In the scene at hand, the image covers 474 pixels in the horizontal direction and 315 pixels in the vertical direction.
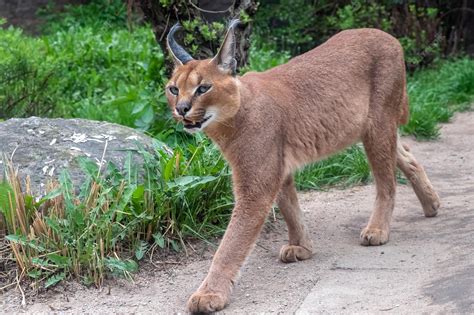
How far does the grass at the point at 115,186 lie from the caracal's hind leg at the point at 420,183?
1.01m

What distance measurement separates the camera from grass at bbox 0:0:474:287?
5301 millimetres

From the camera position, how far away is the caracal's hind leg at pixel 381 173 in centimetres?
589

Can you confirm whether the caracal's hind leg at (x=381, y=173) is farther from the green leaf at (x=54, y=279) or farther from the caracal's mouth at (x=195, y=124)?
the green leaf at (x=54, y=279)

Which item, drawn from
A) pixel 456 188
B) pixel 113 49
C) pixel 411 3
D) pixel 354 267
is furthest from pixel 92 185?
pixel 411 3

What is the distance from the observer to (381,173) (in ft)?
19.9

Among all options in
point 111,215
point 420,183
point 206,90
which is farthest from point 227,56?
point 420,183

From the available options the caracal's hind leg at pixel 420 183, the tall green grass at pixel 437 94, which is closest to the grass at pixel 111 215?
the caracal's hind leg at pixel 420 183

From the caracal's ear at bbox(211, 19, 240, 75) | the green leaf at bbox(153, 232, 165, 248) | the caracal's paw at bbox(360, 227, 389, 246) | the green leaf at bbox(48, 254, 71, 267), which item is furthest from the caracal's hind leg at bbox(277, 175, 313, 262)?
the green leaf at bbox(48, 254, 71, 267)

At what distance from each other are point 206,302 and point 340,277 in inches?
35.3

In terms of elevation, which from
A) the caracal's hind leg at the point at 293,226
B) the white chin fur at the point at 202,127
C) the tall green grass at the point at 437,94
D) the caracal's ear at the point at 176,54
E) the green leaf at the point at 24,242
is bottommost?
the tall green grass at the point at 437,94

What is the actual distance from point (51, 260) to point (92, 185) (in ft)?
1.89

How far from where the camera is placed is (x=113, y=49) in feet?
36.1

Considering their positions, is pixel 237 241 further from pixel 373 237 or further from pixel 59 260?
pixel 373 237

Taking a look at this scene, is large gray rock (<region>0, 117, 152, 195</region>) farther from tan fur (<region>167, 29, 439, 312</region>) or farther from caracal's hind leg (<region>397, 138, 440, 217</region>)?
caracal's hind leg (<region>397, 138, 440, 217</region>)
